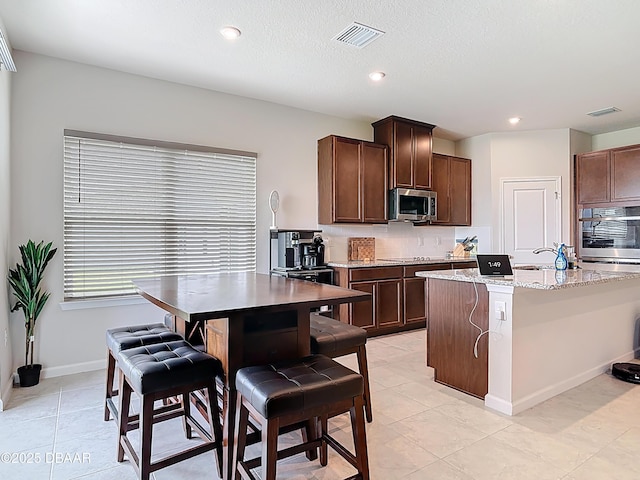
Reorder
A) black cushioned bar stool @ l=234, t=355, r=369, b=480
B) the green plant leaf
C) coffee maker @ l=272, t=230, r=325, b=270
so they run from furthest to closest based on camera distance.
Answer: coffee maker @ l=272, t=230, r=325, b=270, the green plant leaf, black cushioned bar stool @ l=234, t=355, r=369, b=480

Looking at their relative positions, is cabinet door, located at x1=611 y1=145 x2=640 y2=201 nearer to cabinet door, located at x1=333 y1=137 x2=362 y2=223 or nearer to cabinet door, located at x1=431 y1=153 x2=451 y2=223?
cabinet door, located at x1=431 y1=153 x2=451 y2=223

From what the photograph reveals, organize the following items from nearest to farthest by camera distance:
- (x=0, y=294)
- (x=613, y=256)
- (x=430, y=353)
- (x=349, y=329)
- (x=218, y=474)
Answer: (x=218, y=474) → (x=349, y=329) → (x=0, y=294) → (x=430, y=353) → (x=613, y=256)

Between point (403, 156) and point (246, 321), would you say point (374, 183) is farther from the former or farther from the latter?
point (246, 321)

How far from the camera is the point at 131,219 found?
3.69 m

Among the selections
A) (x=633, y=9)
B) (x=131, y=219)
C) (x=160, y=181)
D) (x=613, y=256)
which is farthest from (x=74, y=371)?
(x=613, y=256)

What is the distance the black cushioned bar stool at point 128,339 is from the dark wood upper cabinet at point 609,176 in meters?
5.77

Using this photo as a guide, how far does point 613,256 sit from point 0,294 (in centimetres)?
682

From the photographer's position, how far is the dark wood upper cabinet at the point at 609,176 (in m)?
5.05

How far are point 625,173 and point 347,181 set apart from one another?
149 inches

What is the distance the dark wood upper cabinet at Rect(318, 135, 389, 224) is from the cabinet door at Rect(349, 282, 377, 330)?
2.75 feet

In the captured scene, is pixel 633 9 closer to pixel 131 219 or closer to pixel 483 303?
pixel 483 303

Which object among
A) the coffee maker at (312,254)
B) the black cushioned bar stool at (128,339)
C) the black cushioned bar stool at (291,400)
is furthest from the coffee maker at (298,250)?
the black cushioned bar stool at (291,400)

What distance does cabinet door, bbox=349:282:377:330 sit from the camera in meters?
4.44

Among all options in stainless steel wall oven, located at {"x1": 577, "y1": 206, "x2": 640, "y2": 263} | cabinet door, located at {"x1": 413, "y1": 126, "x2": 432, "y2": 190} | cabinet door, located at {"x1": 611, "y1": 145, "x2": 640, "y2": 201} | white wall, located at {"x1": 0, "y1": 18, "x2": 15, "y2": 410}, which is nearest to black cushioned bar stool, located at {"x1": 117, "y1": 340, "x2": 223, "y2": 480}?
white wall, located at {"x1": 0, "y1": 18, "x2": 15, "y2": 410}
